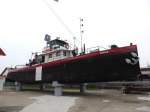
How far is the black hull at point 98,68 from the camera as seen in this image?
45.6 feet

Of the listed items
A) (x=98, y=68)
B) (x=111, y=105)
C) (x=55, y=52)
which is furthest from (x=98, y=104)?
(x=55, y=52)

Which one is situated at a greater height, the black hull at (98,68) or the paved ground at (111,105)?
the black hull at (98,68)

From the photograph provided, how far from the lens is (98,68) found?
1438 centimetres

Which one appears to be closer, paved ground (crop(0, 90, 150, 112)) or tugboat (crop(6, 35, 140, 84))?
paved ground (crop(0, 90, 150, 112))

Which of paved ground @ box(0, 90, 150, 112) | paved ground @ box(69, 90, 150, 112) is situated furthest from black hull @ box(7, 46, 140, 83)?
paved ground @ box(69, 90, 150, 112)

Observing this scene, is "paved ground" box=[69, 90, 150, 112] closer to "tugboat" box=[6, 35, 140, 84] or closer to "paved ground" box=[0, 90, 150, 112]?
"paved ground" box=[0, 90, 150, 112]

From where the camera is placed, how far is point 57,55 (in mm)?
18656

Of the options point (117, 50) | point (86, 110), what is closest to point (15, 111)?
point (86, 110)

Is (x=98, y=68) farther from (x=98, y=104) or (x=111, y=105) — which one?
(x=111, y=105)

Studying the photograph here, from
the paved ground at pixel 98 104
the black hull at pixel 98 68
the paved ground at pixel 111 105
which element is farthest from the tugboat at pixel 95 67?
the paved ground at pixel 111 105

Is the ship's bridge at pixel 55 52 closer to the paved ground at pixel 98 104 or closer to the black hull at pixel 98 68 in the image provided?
the black hull at pixel 98 68

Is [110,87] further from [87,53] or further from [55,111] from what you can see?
[55,111]

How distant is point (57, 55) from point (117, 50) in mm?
6278

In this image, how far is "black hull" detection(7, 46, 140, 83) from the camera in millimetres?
13898
